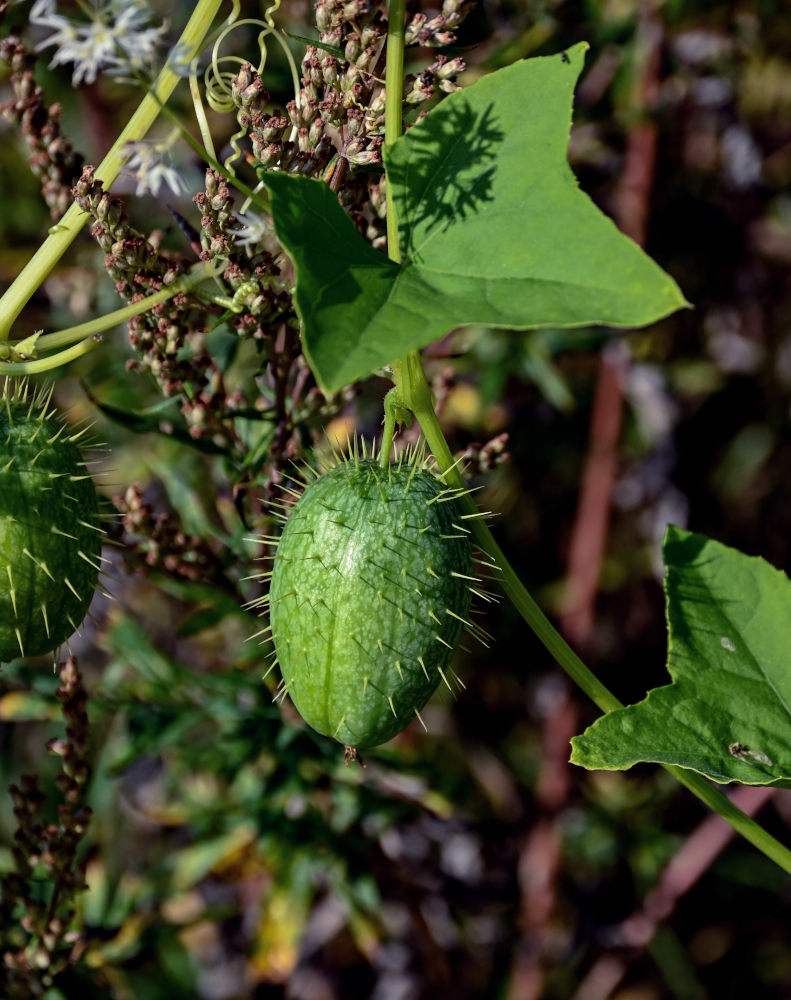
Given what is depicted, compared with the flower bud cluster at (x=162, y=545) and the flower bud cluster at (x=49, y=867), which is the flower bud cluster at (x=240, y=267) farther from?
the flower bud cluster at (x=49, y=867)

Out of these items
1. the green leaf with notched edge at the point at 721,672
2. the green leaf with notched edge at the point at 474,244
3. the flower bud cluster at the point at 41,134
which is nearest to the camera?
the green leaf with notched edge at the point at 474,244

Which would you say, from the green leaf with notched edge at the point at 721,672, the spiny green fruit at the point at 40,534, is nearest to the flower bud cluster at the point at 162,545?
the spiny green fruit at the point at 40,534

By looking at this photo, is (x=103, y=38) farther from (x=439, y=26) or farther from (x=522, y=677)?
(x=522, y=677)

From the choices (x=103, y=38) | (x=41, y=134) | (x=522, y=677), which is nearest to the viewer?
(x=103, y=38)

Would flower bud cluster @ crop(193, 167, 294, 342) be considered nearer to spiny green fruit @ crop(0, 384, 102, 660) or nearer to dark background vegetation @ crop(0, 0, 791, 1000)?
spiny green fruit @ crop(0, 384, 102, 660)

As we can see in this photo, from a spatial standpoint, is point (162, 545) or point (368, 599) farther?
point (162, 545)

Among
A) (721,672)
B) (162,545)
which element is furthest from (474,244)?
(162,545)

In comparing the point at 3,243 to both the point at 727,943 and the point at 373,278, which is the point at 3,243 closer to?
the point at 373,278
